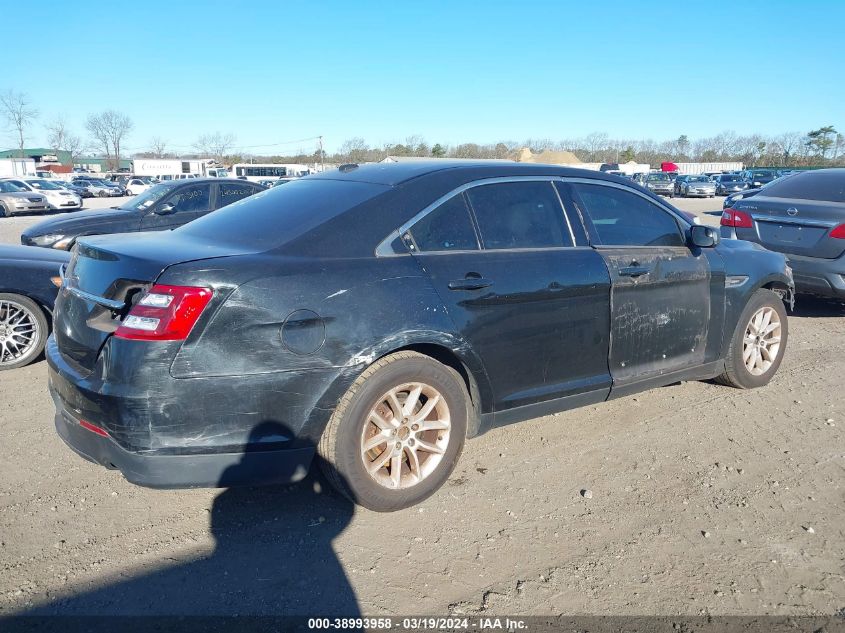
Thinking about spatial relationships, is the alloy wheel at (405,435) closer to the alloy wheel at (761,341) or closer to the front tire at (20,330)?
the alloy wheel at (761,341)

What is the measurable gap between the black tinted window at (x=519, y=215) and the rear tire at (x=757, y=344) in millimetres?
1870

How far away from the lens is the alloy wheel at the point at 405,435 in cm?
323

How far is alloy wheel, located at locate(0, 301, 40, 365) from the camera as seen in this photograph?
17.9ft

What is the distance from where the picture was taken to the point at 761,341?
518 cm

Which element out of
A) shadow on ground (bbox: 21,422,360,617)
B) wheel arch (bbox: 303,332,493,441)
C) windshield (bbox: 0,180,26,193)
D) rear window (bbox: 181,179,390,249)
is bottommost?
shadow on ground (bbox: 21,422,360,617)

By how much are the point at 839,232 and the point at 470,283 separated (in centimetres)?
561

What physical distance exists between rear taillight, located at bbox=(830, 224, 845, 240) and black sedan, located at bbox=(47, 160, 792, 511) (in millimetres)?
3573

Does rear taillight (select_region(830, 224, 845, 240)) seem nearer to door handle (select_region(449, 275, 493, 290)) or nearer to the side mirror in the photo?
the side mirror

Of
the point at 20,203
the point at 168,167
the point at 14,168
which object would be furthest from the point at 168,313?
the point at 14,168

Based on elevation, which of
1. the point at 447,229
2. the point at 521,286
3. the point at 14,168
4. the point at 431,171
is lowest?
the point at 521,286

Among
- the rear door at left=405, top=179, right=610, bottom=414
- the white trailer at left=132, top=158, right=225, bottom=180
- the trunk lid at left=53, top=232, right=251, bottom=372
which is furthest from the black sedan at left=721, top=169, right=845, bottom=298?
the white trailer at left=132, top=158, right=225, bottom=180

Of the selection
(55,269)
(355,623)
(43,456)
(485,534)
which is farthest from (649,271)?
(55,269)

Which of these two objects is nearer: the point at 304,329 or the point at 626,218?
the point at 304,329

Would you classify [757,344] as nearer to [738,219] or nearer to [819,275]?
[819,275]
